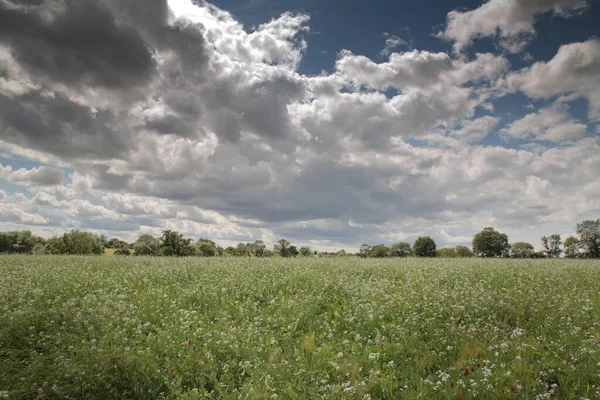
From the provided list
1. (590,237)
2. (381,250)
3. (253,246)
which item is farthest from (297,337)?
(381,250)

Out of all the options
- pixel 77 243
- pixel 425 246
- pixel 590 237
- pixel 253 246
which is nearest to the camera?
pixel 77 243

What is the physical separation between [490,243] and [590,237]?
882 inches

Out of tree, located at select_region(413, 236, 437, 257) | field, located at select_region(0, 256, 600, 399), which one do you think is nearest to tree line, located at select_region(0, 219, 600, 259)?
tree, located at select_region(413, 236, 437, 257)

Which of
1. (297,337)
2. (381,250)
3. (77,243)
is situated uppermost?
(381,250)

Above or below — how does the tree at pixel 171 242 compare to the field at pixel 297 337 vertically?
above

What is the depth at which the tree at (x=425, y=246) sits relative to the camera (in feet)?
380

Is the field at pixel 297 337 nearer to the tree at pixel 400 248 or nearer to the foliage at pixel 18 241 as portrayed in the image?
the foliage at pixel 18 241

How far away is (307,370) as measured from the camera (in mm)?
9188

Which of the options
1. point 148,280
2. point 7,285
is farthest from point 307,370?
point 7,285

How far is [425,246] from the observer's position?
116 metres

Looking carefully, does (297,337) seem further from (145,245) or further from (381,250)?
(381,250)

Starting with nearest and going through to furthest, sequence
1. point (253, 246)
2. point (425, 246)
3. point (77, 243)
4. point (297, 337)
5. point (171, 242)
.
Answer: point (297, 337), point (171, 242), point (77, 243), point (253, 246), point (425, 246)

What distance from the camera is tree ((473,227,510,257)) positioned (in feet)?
328

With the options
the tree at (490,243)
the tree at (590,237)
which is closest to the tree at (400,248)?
the tree at (490,243)
